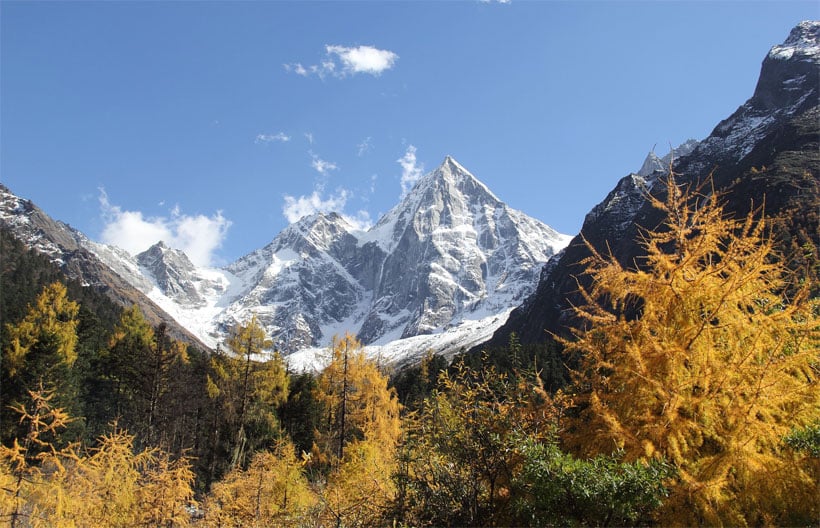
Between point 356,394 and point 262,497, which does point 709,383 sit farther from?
point 356,394

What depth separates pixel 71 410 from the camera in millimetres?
33094

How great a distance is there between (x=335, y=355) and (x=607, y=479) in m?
25.4

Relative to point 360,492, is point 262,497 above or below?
below

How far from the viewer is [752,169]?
82.5 meters

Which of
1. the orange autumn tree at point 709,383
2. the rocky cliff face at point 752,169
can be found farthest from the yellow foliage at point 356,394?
Result: the rocky cliff face at point 752,169

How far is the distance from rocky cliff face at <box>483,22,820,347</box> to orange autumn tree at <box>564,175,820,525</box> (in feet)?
186

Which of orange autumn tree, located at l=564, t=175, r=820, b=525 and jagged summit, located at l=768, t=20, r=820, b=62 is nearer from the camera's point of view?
orange autumn tree, located at l=564, t=175, r=820, b=525

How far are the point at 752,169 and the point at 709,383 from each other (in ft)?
320

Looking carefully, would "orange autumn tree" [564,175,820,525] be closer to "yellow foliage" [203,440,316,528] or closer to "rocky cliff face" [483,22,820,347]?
"yellow foliage" [203,440,316,528]

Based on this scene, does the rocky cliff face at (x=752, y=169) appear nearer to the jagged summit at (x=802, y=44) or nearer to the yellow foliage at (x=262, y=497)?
the jagged summit at (x=802, y=44)

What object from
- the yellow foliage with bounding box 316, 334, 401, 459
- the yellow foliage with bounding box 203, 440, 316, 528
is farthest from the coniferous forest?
the yellow foliage with bounding box 316, 334, 401, 459

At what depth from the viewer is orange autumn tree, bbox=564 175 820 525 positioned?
17.6ft

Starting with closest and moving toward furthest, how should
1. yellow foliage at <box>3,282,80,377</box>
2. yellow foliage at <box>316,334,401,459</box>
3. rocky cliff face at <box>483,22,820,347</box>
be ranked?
1. yellow foliage at <box>316,334,401,459</box>
2. yellow foliage at <box>3,282,80,377</box>
3. rocky cliff face at <box>483,22,820,347</box>

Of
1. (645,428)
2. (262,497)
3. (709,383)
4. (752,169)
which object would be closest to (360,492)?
(645,428)
